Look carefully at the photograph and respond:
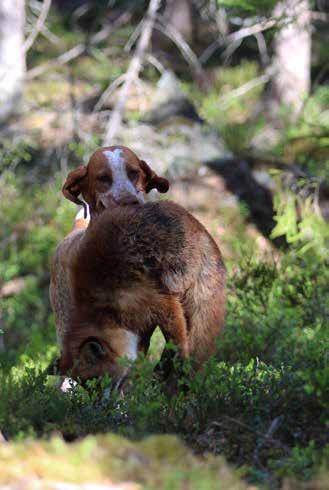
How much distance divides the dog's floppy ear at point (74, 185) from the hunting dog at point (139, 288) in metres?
2.18

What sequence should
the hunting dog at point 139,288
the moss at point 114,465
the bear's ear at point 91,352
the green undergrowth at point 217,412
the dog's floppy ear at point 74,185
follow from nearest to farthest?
the moss at point 114,465
the green undergrowth at point 217,412
the hunting dog at point 139,288
the bear's ear at point 91,352
the dog's floppy ear at point 74,185

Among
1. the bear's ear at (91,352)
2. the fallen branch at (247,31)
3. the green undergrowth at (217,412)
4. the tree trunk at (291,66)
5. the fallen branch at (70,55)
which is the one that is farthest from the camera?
the tree trunk at (291,66)

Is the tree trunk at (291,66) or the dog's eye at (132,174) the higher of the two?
the tree trunk at (291,66)

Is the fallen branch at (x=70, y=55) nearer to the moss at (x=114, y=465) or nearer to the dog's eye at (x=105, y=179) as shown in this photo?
the dog's eye at (x=105, y=179)

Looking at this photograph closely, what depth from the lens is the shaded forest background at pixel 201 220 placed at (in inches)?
130

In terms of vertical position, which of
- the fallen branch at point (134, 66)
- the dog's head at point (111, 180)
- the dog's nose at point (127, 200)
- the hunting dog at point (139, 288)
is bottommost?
the hunting dog at point (139, 288)

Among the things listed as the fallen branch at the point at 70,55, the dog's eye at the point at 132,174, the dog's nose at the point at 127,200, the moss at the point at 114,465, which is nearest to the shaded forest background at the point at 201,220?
the moss at the point at 114,465

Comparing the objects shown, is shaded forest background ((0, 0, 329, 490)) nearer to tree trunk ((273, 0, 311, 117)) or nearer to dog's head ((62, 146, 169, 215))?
tree trunk ((273, 0, 311, 117))

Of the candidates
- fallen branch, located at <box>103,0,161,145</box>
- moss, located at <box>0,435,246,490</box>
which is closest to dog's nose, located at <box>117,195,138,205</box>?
moss, located at <box>0,435,246,490</box>

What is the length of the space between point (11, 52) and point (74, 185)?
302 inches

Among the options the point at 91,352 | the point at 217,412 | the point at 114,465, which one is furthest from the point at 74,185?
the point at 114,465

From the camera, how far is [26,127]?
13641 millimetres

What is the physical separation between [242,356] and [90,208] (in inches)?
65.5

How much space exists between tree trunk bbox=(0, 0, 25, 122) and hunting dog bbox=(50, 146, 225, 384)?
9.46 meters
